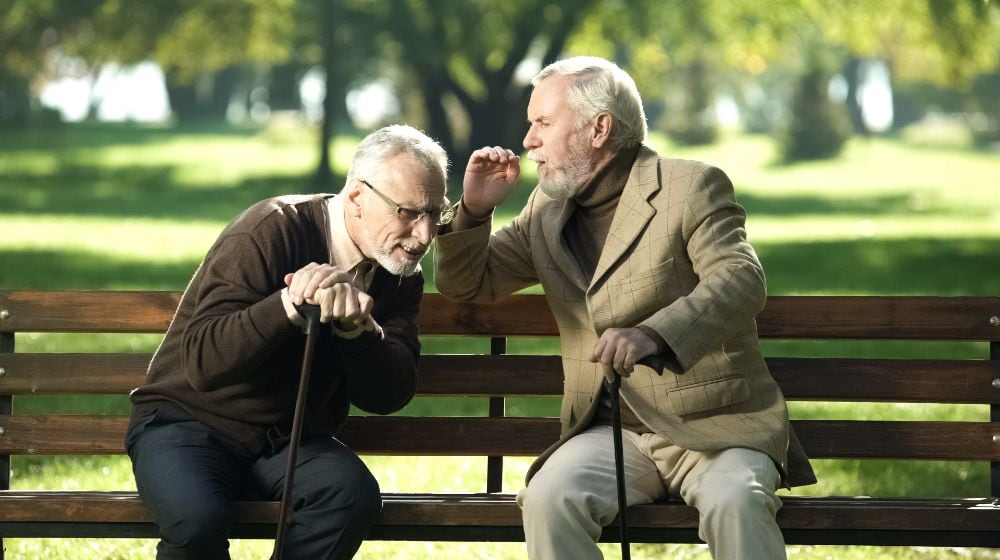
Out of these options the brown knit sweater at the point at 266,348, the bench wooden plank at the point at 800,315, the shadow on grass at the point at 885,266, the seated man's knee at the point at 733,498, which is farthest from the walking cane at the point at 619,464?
the shadow on grass at the point at 885,266

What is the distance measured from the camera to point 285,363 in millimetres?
4289

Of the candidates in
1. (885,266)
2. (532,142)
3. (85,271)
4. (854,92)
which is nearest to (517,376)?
(532,142)

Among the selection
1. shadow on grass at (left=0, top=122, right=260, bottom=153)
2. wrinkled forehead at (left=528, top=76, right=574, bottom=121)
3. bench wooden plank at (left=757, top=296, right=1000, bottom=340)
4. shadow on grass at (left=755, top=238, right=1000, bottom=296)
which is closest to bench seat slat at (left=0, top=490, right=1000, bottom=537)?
bench wooden plank at (left=757, top=296, right=1000, bottom=340)

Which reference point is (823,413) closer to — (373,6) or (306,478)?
(306,478)

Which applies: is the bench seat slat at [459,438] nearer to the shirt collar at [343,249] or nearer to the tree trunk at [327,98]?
the shirt collar at [343,249]

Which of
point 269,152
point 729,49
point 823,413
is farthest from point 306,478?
point 269,152

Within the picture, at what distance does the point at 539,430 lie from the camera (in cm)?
491

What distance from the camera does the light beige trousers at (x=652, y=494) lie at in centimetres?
404

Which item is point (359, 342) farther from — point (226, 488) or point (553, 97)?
point (553, 97)

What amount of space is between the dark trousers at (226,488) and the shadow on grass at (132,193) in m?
22.0

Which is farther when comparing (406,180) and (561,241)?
(561,241)

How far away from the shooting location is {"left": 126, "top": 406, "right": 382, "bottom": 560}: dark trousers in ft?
13.3

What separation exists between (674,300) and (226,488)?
1.37 meters

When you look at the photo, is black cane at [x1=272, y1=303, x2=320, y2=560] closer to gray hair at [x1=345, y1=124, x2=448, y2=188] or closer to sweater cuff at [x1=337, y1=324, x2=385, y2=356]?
sweater cuff at [x1=337, y1=324, x2=385, y2=356]
